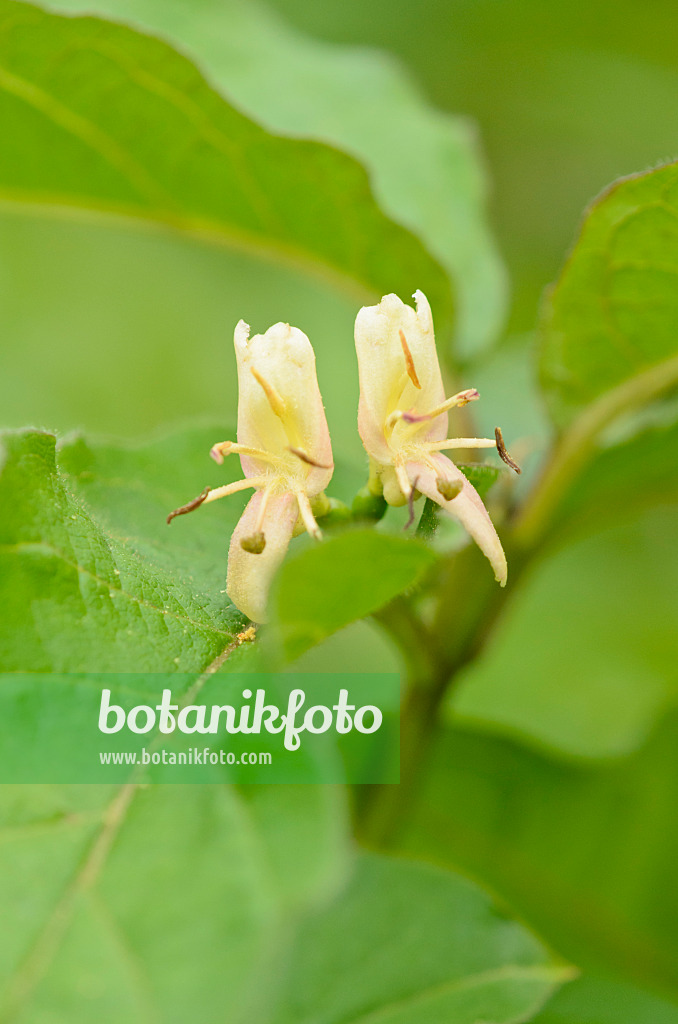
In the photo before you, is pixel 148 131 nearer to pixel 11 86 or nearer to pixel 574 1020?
pixel 11 86

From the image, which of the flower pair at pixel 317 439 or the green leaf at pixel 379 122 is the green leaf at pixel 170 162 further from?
the flower pair at pixel 317 439

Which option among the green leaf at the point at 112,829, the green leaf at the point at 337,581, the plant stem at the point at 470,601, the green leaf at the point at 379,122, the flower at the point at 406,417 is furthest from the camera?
the green leaf at the point at 379,122

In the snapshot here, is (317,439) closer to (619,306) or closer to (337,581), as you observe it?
(337,581)

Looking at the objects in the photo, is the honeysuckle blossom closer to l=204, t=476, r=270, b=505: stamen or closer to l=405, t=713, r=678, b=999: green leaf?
l=204, t=476, r=270, b=505: stamen

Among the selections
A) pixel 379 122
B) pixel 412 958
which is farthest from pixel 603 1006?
pixel 379 122

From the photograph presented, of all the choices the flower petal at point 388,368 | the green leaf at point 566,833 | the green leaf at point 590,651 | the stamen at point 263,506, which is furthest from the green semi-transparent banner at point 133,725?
the green leaf at point 566,833

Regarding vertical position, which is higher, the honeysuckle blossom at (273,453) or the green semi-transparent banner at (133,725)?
the honeysuckle blossom at (273,453)

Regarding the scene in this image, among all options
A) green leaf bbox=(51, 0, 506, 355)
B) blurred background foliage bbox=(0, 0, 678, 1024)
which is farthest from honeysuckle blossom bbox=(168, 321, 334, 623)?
green leaf bbox=(51, 0, 506, 355)

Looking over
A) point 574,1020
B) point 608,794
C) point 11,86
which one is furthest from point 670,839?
point 11,86
